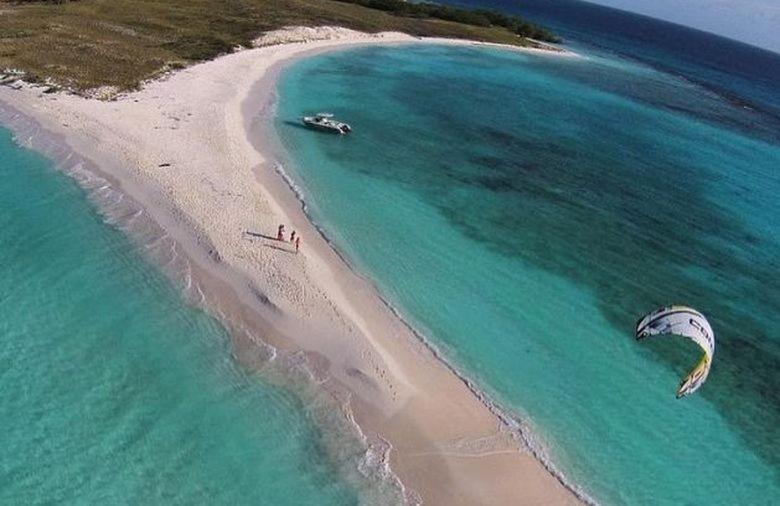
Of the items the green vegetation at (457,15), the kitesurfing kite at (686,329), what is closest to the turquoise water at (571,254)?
the kitesurfing kite at (686,329)

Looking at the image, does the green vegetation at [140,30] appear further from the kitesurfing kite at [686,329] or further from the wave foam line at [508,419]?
the kitesurfing kite at [686,329]

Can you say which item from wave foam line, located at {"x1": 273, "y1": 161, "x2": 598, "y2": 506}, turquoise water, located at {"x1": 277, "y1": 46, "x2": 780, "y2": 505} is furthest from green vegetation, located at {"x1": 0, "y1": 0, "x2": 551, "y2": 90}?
wave foam line, located at {"x1": 273, "y1": 161, "x2": 598, "y2": 506}

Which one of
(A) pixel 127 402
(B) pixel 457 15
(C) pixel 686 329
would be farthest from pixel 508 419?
(B) pixel 457 15

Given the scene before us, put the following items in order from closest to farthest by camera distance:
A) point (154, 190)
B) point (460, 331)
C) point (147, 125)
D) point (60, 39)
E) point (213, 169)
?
point (460, 331) → point (154, 190) → point (213, 169) → point (147, 125) → point (60, 39)

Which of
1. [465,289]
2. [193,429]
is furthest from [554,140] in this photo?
[193,429]

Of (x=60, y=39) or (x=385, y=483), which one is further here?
(x=60, y=39)

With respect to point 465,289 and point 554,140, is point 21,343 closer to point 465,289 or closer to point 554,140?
point 465,289

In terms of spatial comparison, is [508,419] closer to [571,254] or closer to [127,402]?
[127,402]

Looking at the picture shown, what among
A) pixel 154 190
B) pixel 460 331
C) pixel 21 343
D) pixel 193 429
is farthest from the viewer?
pixel 154 190
